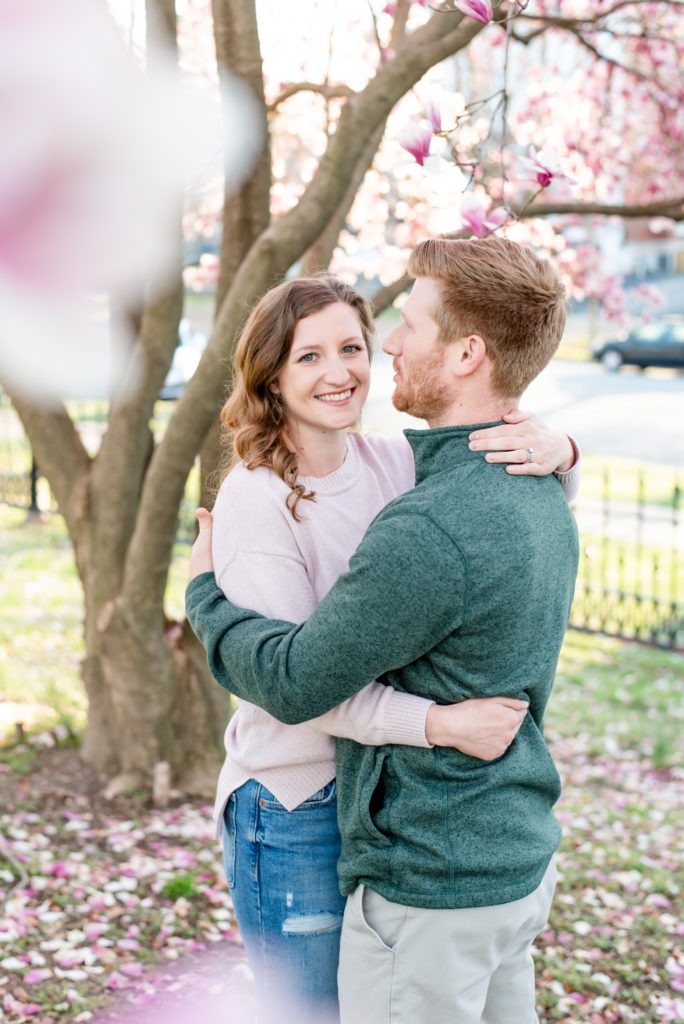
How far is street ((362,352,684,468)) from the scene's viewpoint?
1220 cm

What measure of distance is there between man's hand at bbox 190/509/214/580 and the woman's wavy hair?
0.11m

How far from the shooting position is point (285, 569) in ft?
5.23

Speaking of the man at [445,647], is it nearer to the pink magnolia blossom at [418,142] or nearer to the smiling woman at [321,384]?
the smiling woman at [321,384]

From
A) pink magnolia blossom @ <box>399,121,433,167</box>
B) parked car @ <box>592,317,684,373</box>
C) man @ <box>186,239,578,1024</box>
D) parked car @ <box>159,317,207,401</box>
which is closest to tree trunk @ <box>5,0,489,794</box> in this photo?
pink magnolia blossom @ <box>399,121,433,167</box>

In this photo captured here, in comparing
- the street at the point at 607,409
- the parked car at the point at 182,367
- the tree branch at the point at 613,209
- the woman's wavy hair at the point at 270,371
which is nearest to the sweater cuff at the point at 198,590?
the woman's wavy hair at the point at 270,371

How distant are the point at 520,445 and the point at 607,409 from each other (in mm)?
14049

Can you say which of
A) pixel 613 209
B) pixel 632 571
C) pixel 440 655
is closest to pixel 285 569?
pixel 440 655

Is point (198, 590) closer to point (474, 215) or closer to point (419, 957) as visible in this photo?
point (419, 957)

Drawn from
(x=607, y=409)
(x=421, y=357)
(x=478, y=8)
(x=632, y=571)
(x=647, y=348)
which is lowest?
(x=607, y=409)

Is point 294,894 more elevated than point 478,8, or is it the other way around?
point 478,8

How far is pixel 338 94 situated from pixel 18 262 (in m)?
2.77

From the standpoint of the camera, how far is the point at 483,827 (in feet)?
4.87

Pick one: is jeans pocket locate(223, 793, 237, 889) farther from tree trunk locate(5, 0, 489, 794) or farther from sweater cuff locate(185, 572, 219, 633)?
tree trunk locate(5, 0, 489, 794)

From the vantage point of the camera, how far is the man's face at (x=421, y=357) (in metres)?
1.52
